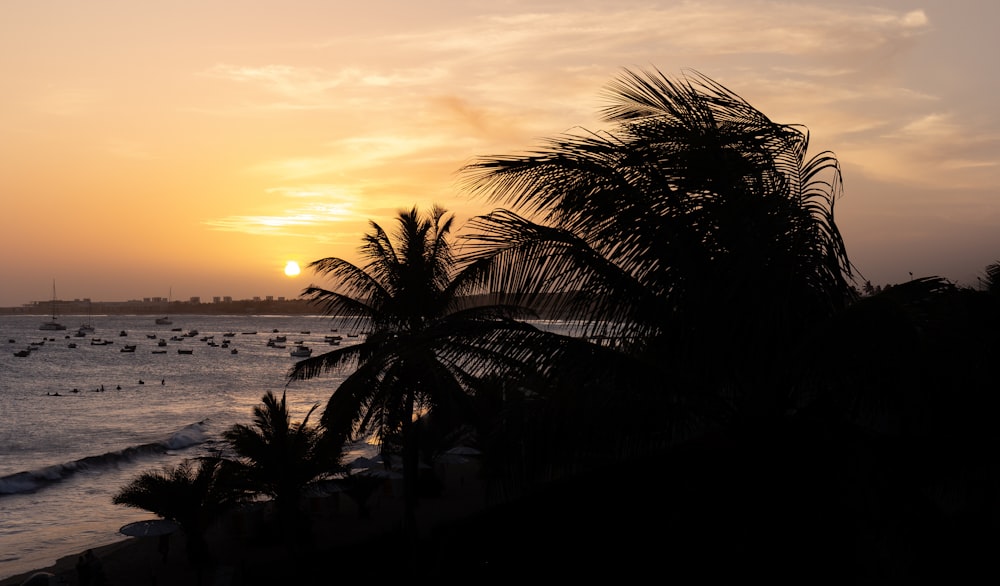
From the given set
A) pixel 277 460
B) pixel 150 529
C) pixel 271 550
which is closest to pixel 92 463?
pixel 271 550

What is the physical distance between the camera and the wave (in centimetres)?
4094

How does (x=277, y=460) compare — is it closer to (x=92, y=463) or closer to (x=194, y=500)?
(x=194, y=500)

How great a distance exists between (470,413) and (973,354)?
9742 mm

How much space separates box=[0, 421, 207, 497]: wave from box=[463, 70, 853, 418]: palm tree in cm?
4307

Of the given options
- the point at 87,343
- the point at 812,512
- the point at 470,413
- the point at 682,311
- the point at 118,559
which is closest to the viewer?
the point at 812,512

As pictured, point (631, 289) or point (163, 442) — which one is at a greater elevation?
point (631, 289)

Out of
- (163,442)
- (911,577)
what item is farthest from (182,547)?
(163,442)

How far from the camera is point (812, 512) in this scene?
225 inches

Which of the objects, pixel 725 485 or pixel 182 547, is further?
pixel 182 547

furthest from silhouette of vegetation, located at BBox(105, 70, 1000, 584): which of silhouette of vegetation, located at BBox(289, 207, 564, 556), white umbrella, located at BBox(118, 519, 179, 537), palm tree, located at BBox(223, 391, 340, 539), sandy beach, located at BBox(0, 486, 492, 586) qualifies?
white umbrella, located at BBox(118, 519, 179, 537)

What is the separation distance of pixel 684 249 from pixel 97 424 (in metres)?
71.2

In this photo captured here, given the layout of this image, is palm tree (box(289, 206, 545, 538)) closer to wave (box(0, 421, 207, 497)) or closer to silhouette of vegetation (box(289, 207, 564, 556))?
silhouette of vegetation (box(289, 207, 564, 556))

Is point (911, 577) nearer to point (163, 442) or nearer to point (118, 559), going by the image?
point (118, 559)

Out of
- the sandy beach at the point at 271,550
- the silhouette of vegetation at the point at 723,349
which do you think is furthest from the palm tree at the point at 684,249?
the sandy beach at the point at 271,550
